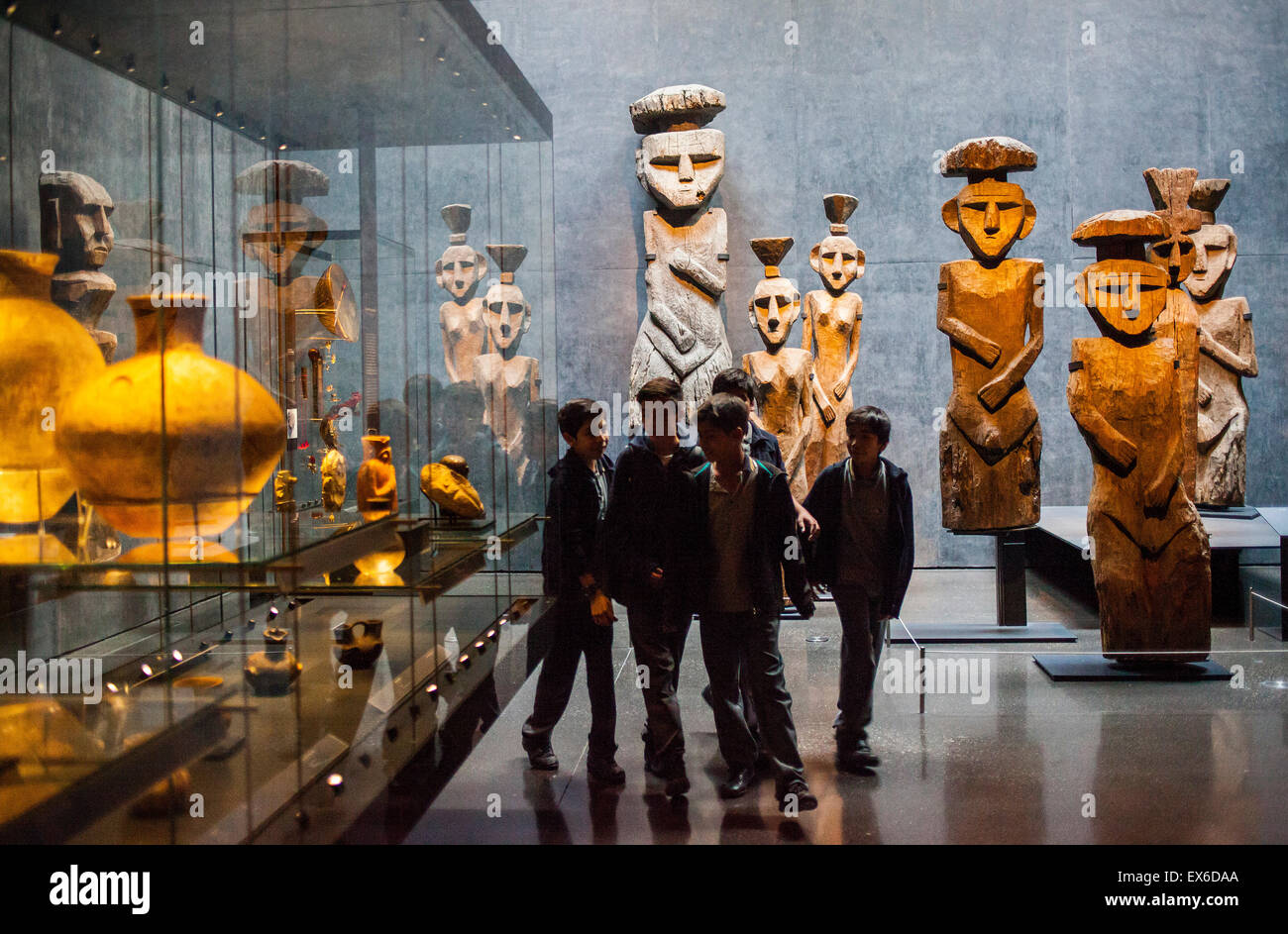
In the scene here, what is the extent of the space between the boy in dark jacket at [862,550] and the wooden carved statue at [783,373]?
9.10 feet

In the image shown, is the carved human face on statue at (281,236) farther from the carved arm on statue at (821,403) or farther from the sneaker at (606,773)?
the carved arm on statue at (821,403)

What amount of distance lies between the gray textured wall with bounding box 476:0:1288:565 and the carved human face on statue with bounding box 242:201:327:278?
5458 mm

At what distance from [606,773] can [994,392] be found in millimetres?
3143

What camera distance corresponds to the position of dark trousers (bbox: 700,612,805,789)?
124 inches

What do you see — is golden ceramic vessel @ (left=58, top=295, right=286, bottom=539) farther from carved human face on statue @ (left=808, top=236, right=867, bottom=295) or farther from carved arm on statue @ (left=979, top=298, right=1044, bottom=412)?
carved human face on statue @ (left=808, top=236, right=867, bottom=295)

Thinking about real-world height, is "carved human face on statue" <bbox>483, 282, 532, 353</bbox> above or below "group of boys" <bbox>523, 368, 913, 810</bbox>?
above

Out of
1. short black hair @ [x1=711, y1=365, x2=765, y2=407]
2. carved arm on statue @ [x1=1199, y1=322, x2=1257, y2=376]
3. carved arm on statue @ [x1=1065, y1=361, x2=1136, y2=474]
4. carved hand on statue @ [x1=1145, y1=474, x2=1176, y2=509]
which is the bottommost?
carved hand on statue @ [x1=1145, y1=474, x2=1176, y2=509]

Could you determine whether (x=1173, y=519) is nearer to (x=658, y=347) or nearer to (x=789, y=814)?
(x=789, y=814)

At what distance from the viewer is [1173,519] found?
463cm

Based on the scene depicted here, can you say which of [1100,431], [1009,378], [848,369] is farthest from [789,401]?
[1100,431]

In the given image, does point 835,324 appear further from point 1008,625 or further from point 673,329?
point 1008,625

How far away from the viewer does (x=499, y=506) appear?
4.17 metres

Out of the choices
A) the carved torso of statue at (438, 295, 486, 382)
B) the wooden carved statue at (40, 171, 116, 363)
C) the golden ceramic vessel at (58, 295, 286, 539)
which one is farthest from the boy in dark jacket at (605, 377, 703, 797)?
the wooden carved statue at (40, 171, 116, 363)
